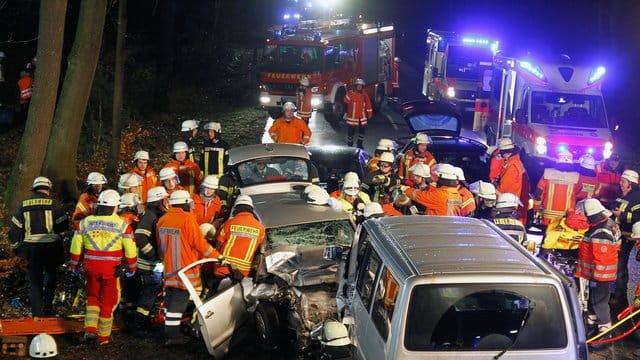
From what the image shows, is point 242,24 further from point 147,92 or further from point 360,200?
point 360,200

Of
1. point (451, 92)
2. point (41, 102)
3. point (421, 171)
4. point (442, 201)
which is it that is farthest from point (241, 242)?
point (451, 92)

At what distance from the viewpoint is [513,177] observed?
10.6 meters

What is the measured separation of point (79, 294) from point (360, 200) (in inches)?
139

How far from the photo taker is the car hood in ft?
22.5

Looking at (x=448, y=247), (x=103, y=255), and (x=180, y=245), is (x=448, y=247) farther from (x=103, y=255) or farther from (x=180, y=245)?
(x=103, y=255)

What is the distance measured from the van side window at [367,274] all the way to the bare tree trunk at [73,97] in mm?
7792

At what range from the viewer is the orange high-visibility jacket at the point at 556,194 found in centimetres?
944

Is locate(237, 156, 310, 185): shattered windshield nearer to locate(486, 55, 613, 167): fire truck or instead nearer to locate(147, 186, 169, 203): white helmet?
locate(147, 186, 169, 203): white helmet

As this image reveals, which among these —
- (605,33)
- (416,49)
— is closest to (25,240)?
(605,33)

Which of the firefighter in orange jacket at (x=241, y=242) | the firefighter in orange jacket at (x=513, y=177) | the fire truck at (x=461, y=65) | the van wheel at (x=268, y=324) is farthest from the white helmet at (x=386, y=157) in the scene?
the fire truck at (x=461, y=65)

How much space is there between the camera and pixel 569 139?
1377 cm

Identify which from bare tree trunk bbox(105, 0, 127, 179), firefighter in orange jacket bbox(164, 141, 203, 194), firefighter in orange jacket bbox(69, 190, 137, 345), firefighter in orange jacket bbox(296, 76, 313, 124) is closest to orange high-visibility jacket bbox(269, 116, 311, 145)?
bare tree trunk bbox(105, 0, 127, 179)

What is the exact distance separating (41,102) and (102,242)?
14.1 ft

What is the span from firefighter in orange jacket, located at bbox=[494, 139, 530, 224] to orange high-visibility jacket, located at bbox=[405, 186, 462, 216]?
75.7 inches
